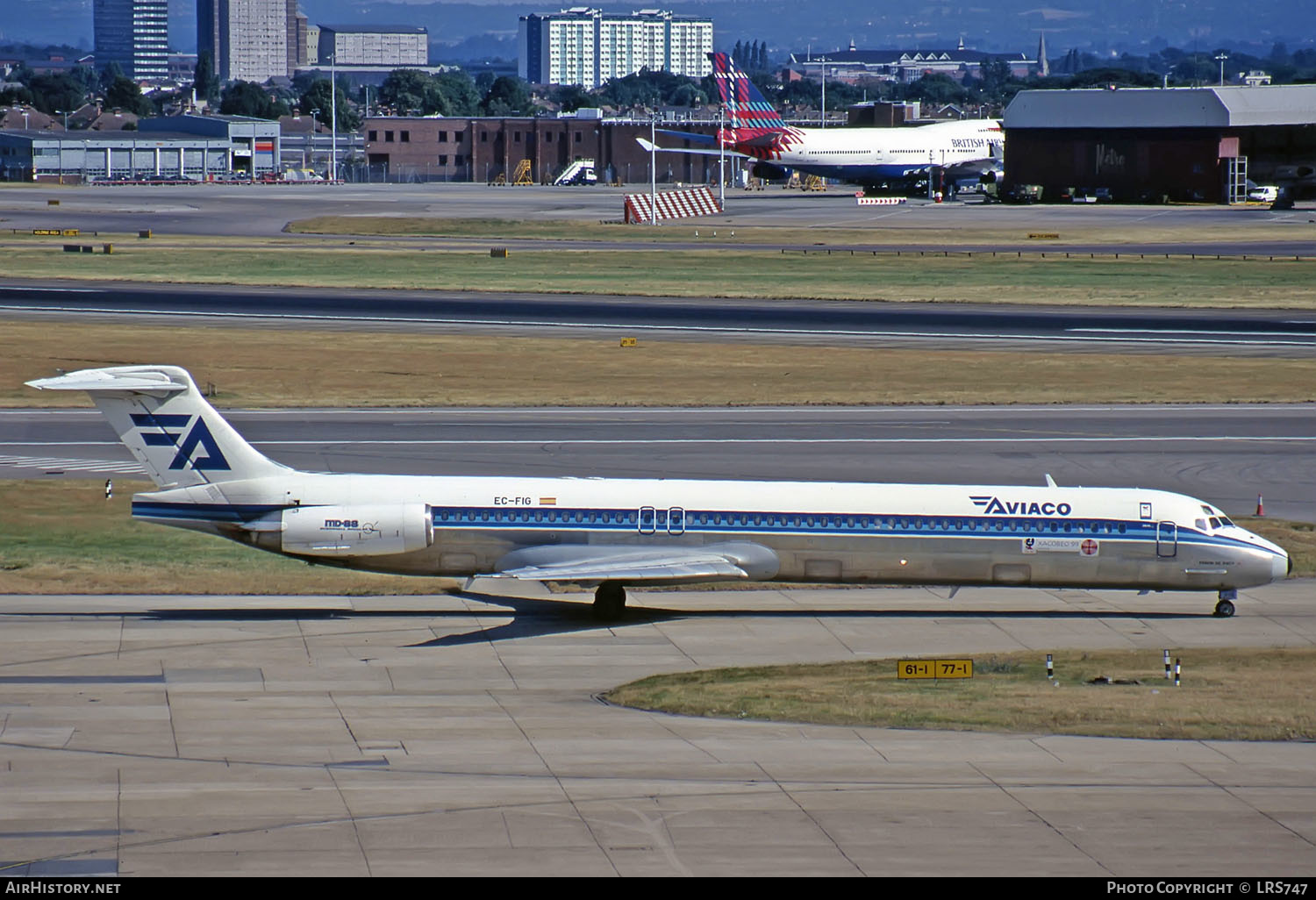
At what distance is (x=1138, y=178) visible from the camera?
568ft

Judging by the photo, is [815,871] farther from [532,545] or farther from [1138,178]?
[1138,178]

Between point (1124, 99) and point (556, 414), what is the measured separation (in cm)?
12315

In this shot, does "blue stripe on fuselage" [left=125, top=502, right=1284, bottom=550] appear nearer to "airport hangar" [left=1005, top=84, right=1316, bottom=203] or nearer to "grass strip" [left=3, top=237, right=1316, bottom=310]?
"grass strip" [left=3, top=237, right=1316, bottom=310]

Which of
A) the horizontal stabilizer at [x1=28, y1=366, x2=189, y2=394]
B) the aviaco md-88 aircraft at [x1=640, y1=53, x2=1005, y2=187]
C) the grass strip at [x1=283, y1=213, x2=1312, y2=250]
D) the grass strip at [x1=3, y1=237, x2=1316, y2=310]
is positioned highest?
the aviaco md-88 aircraft at [x1=640, y1=53, x2=1005, y2=187]

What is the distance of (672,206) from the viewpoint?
155625 millimetres

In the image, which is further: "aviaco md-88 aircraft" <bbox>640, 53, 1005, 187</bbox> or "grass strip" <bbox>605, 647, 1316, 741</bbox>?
"aviaco md-88 aircraft" <bbox>640, 53, 1005, 187</bbox>

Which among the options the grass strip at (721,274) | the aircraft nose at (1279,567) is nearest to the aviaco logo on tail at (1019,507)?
the aircraft nose at (1279,567)

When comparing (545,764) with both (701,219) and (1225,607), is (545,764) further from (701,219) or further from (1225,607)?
(701,219)

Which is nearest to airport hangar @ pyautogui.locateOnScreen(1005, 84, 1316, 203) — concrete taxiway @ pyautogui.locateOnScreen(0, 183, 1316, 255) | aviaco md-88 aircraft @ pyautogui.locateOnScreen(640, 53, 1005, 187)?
concrete taxiway @ pyautogui.locateOnScreen(0, 183, 1316, 255)

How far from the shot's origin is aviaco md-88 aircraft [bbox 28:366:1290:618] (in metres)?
35.8

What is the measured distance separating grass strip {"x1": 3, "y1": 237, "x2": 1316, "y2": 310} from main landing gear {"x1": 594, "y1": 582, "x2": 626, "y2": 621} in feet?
201

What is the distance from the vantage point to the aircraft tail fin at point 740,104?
177m

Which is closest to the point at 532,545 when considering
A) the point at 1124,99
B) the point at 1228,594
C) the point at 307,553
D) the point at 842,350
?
the point at 307,553

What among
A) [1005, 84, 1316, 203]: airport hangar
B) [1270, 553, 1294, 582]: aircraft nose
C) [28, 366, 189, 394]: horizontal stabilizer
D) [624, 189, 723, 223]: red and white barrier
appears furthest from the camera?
[1005, 84, 1316, 203]: airport hangar
